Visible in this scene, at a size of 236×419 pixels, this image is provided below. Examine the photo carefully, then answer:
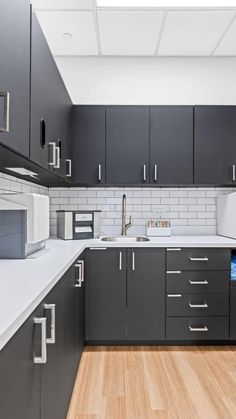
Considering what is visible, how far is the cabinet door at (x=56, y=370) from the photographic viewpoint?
1198 mm

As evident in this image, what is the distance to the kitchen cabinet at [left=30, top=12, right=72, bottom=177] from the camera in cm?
163

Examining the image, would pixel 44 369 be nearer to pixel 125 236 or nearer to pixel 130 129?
pixel 125 236

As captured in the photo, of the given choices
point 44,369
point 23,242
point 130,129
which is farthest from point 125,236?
point 44,369

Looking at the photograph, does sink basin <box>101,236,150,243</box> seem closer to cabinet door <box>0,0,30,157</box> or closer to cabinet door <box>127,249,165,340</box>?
cabinet door <box>127,249,165,340</box>

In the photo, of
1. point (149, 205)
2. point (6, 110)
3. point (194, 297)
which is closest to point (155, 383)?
point (194, 297)

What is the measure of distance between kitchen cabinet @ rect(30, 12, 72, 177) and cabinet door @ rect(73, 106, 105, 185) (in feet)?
1.60

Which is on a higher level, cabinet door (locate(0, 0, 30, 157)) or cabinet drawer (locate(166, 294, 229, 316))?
cabinet door (locate(0, 0, 30, 157))

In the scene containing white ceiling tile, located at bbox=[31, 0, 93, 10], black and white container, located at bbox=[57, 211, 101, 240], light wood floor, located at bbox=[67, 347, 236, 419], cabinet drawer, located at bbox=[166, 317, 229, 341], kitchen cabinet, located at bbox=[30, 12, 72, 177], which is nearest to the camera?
kitchen cabinet, located at bbox=[30, 12, 72, 177]

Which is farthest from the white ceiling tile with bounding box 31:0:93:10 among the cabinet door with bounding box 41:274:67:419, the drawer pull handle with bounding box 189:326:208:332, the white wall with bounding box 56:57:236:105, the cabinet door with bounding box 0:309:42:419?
the drawer pull handle with bounding box 189:326:208:332

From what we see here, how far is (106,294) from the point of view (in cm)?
263

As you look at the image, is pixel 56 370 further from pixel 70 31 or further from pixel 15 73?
pixel 70 31

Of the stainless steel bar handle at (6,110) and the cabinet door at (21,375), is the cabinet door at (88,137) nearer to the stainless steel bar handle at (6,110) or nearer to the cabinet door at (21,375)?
the stainless steel bar handle at (6,110)

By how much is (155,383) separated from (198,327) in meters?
0.72

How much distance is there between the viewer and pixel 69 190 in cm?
329
